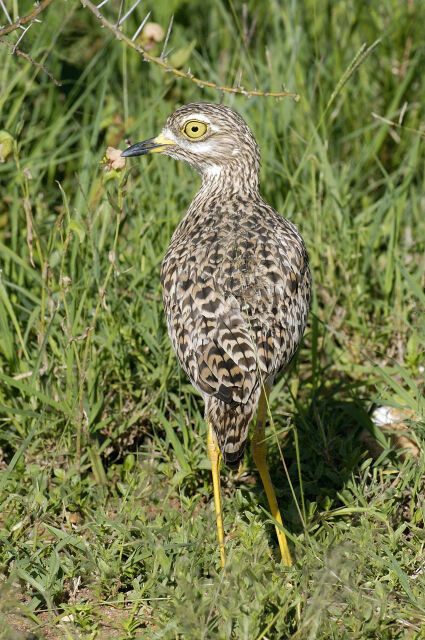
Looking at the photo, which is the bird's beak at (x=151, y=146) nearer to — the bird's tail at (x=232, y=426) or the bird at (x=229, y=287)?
the bird at (x=229, y=287)

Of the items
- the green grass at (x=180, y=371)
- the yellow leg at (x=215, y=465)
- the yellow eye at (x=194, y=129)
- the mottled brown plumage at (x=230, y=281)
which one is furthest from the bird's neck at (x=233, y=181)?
the yellow leg at (x=215, y=465)

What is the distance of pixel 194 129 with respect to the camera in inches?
158

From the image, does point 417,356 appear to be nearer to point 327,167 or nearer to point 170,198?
point 327,167

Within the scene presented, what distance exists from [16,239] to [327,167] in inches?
67.5

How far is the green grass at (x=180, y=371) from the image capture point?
3180 mm

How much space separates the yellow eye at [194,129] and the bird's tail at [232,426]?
137cm

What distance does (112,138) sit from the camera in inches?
204

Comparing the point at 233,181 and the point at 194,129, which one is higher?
the point at 194,129

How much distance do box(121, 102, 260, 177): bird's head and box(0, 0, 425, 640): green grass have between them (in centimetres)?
46

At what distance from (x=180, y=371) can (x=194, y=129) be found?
43.7 inches

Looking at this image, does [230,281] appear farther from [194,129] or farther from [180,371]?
[194,129]

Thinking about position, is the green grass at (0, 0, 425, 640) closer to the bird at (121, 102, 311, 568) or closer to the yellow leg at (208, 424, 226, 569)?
the yellow leg at (208, 424, 226, 569)

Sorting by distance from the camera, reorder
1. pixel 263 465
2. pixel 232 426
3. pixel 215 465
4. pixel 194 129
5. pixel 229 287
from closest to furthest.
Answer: pixel 232 426 → pixel 229 287 → pixel 215 465 → pixel 263 465 → pixel 194 129

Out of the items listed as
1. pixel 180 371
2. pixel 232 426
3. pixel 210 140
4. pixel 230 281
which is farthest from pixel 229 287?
pixel 210 140
